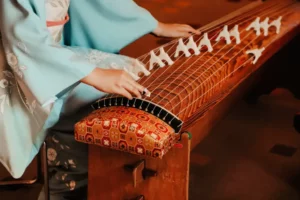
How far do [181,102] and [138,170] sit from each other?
0.21 meters

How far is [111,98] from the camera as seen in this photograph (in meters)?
1.21

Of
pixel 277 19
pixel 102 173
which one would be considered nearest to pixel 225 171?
pixel 277 19

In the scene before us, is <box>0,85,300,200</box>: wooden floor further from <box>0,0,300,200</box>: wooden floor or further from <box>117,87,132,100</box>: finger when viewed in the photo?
<box>117,87,132,100</box>: finger

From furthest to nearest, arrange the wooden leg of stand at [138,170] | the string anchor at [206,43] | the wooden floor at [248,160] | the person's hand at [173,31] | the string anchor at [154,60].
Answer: the wooden floor at [248,160]
the person's hand at [173,31]
the string anchor at [206,43]
the string anchor at [154,60]
the wooden leg of stand at [138,170]

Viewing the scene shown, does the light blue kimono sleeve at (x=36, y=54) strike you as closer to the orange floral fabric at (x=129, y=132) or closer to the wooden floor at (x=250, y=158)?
the orange floral fabric at (x=129, y=132)

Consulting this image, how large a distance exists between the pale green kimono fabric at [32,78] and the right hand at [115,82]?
2 cm

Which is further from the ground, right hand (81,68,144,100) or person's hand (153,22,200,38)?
right hand (81,68,144,100)

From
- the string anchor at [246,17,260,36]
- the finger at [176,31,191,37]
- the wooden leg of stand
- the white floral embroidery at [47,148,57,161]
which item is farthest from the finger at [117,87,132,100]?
the string anchor at [246,17,260,36]

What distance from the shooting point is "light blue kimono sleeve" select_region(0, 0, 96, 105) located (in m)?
1.15

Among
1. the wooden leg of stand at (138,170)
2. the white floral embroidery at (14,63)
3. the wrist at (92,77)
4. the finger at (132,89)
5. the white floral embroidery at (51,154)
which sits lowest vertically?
the white floral embroidery at (51,154)

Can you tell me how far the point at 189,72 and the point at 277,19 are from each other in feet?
2.62

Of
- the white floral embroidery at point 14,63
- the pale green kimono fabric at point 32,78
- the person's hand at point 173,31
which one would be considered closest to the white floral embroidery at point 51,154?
the pale green kimono fabric at point 32,78

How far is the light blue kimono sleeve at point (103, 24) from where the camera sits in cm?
160

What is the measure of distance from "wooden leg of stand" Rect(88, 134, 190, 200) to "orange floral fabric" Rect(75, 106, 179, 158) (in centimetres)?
7
